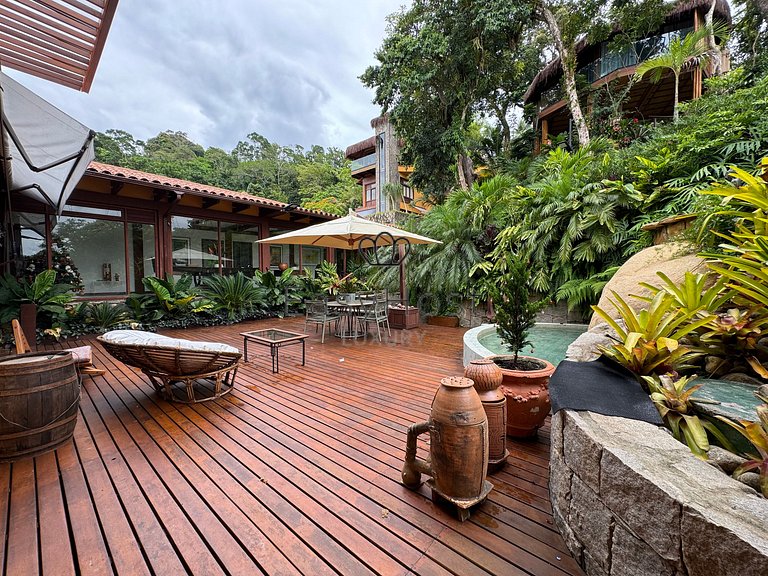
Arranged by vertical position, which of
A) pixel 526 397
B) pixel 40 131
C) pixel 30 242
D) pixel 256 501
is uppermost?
pixel 40 131

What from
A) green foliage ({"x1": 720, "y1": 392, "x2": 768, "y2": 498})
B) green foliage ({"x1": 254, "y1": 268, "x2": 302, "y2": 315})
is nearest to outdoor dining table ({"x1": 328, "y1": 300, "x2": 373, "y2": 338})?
green foliage ({"x1": 254, "y1": 268, "x2": 302, "y2": 315})

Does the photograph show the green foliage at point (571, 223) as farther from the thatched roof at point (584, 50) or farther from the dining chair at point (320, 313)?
the thatched roof at point (584, 50)

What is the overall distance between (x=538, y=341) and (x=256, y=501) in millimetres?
4352

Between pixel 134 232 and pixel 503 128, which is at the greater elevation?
pixel 503 128

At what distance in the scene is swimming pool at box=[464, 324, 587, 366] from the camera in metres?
3.82

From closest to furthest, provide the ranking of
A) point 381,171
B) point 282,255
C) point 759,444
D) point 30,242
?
1. point 759,444
2. point 30,242
3. point 282,255
4. point 381,171

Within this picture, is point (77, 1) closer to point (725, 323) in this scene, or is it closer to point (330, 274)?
point (725, 323)

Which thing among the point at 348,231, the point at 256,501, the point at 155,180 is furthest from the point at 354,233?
the point at 155,180

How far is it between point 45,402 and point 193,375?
98cm

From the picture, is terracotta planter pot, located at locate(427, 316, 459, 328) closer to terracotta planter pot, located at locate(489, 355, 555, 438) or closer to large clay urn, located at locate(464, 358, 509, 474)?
terracotta planter pot, located at locate(489, 355, 555, 438)

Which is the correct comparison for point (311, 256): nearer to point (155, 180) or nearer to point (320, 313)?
point (155, 180)

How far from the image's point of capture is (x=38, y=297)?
5246 millimetres

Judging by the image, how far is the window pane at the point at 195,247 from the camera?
26.5 feet

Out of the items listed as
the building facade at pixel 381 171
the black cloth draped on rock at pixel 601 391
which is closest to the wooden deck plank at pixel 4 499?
the black cloth draped on rock at pixel 601 391
